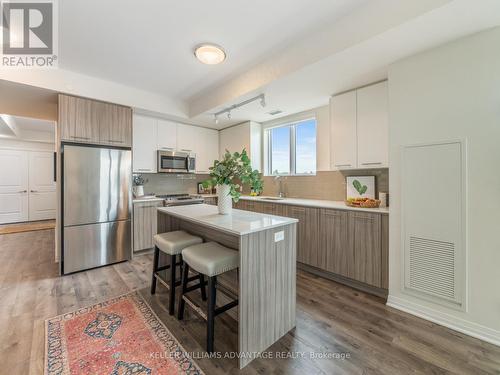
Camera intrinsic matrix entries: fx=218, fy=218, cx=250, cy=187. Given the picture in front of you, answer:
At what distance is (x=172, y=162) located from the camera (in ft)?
14.2

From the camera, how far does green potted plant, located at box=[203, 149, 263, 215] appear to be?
204 cm

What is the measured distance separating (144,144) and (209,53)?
7.61 ft

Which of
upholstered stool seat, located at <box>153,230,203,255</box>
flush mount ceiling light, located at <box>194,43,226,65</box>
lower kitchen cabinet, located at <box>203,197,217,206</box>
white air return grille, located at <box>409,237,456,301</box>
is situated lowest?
white air return grille, located at <box>409,237,456,301</box>

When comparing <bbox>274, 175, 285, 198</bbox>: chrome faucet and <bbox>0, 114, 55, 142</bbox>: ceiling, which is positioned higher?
<bbox>0, 114, 55, 142</bbox>: ceiling

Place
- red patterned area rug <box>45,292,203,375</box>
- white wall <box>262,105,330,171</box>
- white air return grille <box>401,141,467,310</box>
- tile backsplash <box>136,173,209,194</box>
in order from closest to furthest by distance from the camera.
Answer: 1. red patterned area rug <box>45,292,203,375</box>
2. white air return grille <box>401,141,467,310</box>
3. white wall <box>262,105,330,171</box>
4. tile backsplash <box>136,173,209,194</box>

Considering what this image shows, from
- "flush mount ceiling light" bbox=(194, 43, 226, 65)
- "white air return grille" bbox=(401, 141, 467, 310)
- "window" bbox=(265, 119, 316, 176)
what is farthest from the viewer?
"window" bbox=(265, 119, 316, 176)

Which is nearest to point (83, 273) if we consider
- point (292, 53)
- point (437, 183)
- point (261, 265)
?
point (261, 265)

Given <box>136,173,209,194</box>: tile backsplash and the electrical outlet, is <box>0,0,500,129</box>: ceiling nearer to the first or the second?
<box>136,173,209,194</box>: tile backsplash

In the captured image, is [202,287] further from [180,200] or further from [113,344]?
[180,200]

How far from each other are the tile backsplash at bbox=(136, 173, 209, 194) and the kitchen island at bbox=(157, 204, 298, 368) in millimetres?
2813

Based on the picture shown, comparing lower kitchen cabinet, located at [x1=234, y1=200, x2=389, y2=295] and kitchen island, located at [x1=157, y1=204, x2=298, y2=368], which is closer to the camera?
kitchen island, located at [x1=157, y1=204, x2=298, y2=368]

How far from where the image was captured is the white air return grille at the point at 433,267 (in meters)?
1.91

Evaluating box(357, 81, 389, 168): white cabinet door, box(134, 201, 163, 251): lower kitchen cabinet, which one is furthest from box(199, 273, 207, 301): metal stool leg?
box(357, 81, 389, 168): white cabinet door

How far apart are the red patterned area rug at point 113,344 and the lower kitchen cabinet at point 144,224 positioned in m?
1.58
